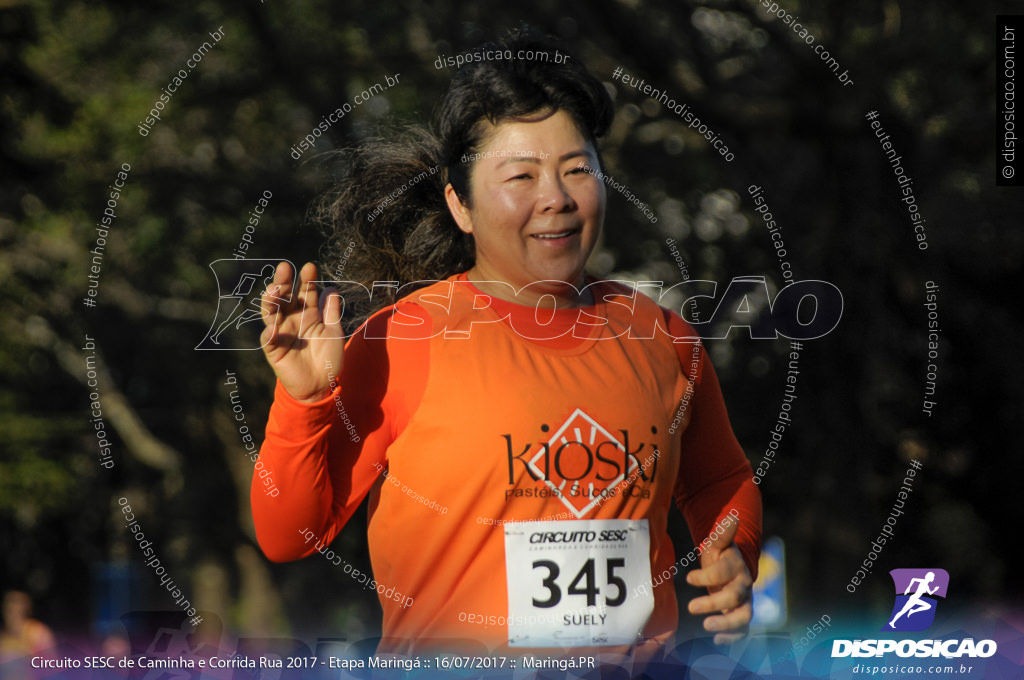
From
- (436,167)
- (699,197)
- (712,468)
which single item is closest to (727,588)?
(712,468)

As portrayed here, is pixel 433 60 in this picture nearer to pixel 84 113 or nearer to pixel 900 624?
pixel 84 113

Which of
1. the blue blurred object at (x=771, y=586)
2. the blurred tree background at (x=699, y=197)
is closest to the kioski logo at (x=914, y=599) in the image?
the blue blurred object at (x=771, y=586)

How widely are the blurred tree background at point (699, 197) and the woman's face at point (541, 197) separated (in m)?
2.48

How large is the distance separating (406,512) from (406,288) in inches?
24.3

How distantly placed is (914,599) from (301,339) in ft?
5.81

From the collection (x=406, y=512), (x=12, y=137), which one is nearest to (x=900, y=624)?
(x=406, y=512)

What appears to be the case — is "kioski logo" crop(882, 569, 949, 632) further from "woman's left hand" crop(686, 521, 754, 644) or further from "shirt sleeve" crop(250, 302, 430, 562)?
"shirt sleeve" crop(250, 302, 430, 562)

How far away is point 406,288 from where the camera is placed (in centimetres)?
231

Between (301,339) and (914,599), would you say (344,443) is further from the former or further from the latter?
(914,599)

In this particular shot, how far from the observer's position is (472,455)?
1.86 m

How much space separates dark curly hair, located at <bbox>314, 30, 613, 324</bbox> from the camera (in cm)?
199

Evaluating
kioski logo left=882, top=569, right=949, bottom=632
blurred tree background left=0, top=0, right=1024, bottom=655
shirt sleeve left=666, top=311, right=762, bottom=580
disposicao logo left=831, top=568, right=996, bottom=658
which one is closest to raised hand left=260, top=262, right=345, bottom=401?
shirt sleeve left=666, top=311, right=762, bottom=580

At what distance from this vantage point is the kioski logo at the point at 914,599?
2523mm

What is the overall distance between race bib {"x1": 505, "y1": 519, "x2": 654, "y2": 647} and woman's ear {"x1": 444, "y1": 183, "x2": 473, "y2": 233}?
25.3 inches
